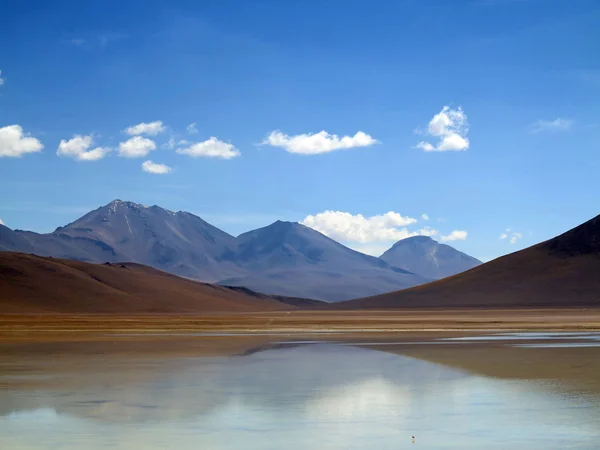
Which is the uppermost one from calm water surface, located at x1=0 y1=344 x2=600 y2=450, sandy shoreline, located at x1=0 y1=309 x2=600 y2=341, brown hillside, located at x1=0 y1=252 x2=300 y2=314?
brown hillside, located at x1=0 y1=252 x2=300 y2=314

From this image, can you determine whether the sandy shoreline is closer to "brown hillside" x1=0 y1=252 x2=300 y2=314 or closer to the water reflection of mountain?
the water reflection of mountain

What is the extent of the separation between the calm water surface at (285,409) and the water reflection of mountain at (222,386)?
32 mm

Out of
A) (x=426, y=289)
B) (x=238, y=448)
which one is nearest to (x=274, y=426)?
(x=238, y=448)

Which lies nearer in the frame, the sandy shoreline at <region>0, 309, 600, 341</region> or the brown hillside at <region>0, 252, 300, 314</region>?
the sandy shoreline at <region>0, 309, 600, 341</region>

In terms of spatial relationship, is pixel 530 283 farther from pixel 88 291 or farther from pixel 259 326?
pixel 259 326

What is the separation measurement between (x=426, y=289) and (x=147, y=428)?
139 m

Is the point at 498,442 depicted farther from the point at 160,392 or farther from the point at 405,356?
the point at 405,356

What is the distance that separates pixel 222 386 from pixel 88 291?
112947 millimetres

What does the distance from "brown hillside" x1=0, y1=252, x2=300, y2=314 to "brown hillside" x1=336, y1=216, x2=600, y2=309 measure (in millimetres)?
30685

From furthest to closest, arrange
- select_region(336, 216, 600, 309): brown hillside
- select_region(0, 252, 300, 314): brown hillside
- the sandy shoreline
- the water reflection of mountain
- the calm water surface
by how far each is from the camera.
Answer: select_region(336, 216, 600, 309): brown hillside → select_region(0, 252, 300, 314): brown hillside → the sandy shoreline → the water reflection of mountain → the calm water surface

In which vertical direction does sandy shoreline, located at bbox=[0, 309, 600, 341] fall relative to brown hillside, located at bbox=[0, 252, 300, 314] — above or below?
below

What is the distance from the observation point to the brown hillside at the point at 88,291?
12156cm

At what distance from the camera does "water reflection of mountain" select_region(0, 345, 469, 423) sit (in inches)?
717

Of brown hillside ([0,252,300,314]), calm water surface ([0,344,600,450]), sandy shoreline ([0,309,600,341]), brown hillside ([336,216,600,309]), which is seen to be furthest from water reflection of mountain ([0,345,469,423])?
brown hillside ([336,216,600,309])
